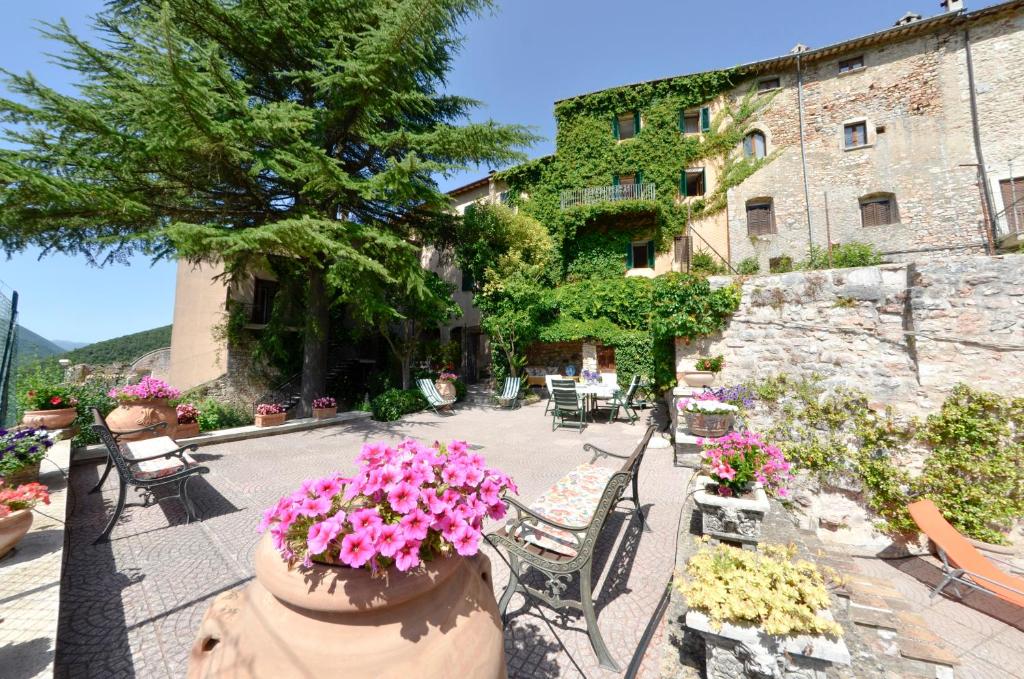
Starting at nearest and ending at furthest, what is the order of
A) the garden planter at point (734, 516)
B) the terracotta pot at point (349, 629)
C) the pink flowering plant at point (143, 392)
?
the terracotta pot at point (349, 629), the garden planter at point (734, 516), the pink flowering plant at point (143, 392)

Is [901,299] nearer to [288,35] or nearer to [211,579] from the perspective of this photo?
[211,579]

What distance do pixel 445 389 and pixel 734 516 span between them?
919 cm

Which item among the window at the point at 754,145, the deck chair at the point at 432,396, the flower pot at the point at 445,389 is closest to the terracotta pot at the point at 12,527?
the deck chair at the point at 432,396

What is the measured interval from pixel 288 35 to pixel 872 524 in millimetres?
14072

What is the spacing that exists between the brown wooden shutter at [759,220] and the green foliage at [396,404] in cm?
1407

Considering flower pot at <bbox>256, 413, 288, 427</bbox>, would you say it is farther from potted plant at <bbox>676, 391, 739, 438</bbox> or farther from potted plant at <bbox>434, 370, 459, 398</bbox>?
potted plant at <bbox>676, 391, 739, 438</bbox>

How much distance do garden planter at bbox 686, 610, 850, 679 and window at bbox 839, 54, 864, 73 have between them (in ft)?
66.5

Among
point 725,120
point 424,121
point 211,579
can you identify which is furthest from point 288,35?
point 725,120

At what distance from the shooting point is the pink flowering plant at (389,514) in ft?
3.76

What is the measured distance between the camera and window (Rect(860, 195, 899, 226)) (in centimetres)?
1323

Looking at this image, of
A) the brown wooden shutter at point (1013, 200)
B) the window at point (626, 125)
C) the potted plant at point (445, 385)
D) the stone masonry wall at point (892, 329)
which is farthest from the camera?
the window at point (626, 125)

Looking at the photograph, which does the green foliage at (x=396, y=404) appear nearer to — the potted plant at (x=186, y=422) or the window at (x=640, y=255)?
the potted plant at (x=186, y=422)

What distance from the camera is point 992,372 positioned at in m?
5.25

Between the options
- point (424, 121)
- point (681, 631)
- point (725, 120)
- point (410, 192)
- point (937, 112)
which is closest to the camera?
point (681, 631)
